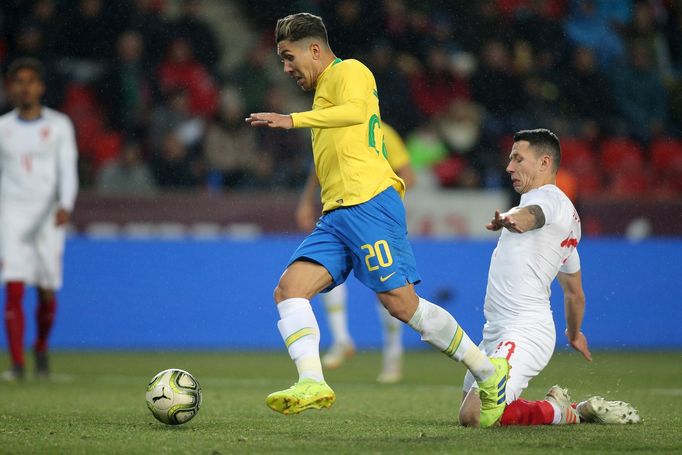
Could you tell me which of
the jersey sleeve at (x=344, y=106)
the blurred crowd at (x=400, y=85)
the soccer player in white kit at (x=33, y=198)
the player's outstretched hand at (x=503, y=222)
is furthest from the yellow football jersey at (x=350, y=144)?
the blurred crowd at (x=400, y=85)

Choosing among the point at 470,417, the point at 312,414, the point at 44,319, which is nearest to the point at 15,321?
the point at 44,319

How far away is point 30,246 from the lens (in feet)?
31.9

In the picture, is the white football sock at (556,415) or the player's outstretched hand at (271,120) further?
the white football sock at (556,415)

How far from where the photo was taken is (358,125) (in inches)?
230

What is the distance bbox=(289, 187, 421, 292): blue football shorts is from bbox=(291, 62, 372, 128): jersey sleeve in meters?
0.43

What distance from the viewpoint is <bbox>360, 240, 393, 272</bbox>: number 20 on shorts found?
568 centimetres

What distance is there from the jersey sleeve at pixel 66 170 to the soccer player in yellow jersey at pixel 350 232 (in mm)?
4167

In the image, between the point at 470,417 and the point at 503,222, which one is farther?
the point at 470,417

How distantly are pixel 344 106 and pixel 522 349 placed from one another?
1.48 m

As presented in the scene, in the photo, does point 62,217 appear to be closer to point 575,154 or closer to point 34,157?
point 34,157

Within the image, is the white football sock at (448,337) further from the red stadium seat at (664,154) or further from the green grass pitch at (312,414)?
the red stadium seat at (664,154)

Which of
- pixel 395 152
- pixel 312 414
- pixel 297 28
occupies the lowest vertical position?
pixel 312 414

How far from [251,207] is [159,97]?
1948 millimetres

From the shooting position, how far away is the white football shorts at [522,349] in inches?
231
